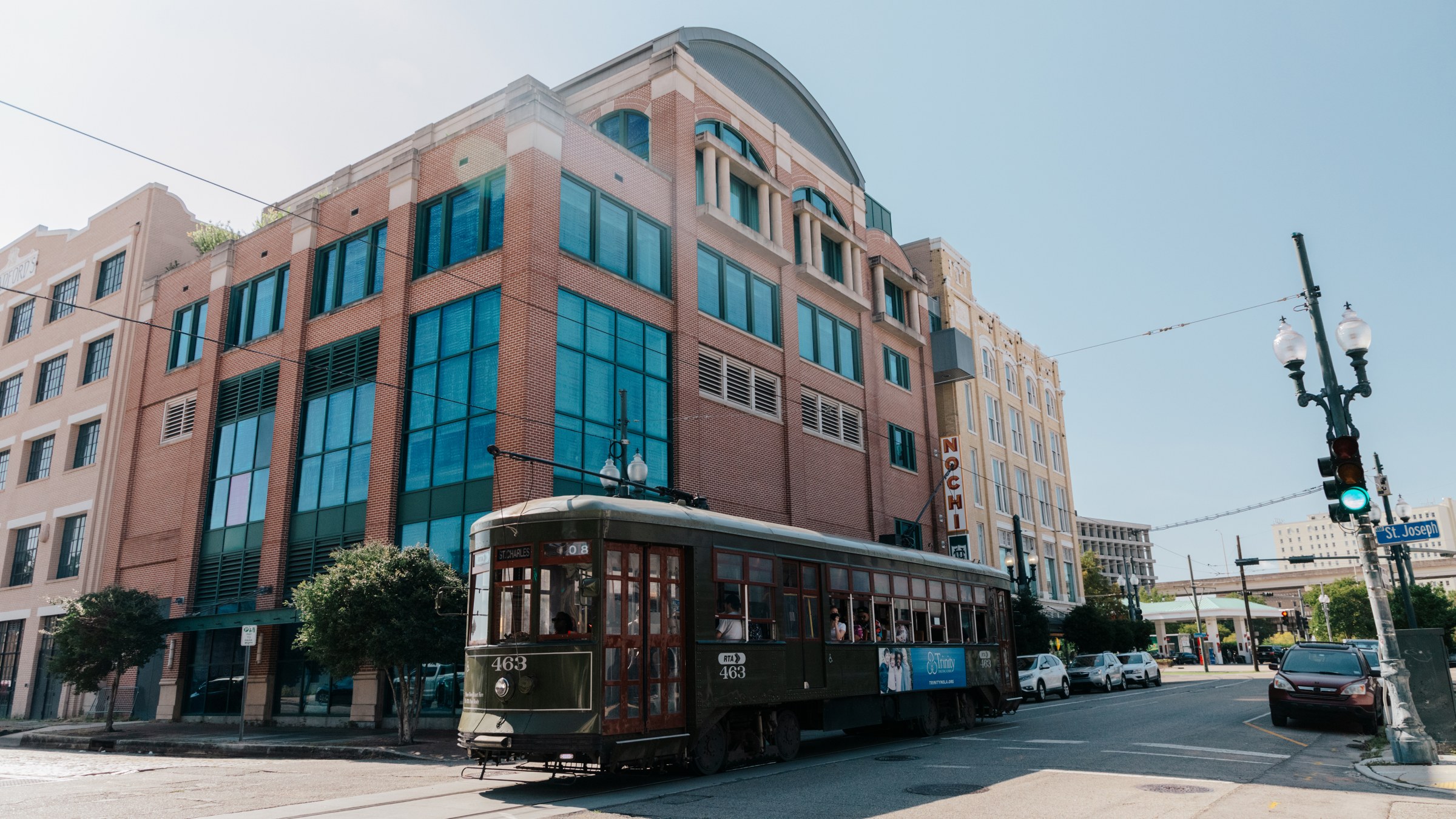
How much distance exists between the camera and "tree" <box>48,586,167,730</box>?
24141 mm

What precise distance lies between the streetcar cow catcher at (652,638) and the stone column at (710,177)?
14.8 meters

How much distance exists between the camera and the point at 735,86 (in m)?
31.7

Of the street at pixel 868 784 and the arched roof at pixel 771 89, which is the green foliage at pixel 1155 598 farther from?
the street at pixel 868 784

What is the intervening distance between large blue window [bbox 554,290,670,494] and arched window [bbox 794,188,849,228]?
34.2 feet

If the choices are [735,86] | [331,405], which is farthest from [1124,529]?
[331,405]

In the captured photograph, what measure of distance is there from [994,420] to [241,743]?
36795 millimetres

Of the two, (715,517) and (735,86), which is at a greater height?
(735,86)

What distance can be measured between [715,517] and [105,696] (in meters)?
25.9

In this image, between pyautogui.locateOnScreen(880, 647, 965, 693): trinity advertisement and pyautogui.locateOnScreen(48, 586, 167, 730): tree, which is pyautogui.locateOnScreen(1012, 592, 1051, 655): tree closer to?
pyautogui.locateOnScreen(880, 647, 965, 693): trinity advertisement

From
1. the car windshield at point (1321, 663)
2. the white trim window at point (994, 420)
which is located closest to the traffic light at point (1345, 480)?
the car windshield at point (1321, 663)

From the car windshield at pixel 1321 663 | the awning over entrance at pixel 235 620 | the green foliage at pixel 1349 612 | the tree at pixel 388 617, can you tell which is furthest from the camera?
the green foliage at pixel 1349 612

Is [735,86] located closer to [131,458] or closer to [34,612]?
[131,458]

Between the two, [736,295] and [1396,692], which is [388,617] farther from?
[1396,692]

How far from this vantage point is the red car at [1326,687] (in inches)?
623
